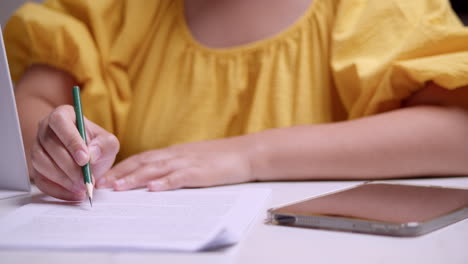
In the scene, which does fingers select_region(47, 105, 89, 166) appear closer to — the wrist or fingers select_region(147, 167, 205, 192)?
fingers select_region(147, 167, 205, 192)

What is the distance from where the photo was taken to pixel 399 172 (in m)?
0.55

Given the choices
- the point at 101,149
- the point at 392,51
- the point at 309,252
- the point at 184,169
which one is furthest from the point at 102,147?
the point at 392,51

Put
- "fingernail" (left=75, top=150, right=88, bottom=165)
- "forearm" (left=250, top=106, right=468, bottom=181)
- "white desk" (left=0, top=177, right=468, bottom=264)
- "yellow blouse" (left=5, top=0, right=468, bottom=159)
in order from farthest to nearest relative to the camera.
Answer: "yellow blouse" (left=5, top=0, right=468, bottom=159) < "forearm" (left=250, top=106, right=468, bottom=181) < "fingernail" (left=75, top=150, right=88, bottom=165) < "white desk" (left=0, top=177, right=468, bottom=264)

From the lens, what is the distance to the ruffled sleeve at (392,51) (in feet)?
1.93

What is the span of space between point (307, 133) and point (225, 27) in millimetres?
306

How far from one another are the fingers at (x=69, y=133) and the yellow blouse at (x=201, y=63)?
0.96 ft

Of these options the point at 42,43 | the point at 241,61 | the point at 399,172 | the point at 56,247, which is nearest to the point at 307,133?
the point at 399,172

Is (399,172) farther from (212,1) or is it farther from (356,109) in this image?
(212,1)

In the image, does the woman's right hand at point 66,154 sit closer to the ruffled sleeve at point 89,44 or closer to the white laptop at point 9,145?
the white laptop at point 9,145

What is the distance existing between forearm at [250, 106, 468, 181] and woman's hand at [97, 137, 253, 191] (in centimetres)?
2

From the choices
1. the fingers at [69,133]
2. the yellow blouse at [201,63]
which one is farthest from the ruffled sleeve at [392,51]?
the fingers at [69,133]

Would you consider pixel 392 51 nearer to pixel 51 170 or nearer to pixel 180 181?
pixel 180 181

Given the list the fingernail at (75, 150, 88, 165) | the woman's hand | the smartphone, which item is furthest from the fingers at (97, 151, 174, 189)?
the smartphone

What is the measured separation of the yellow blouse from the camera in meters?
0.68
